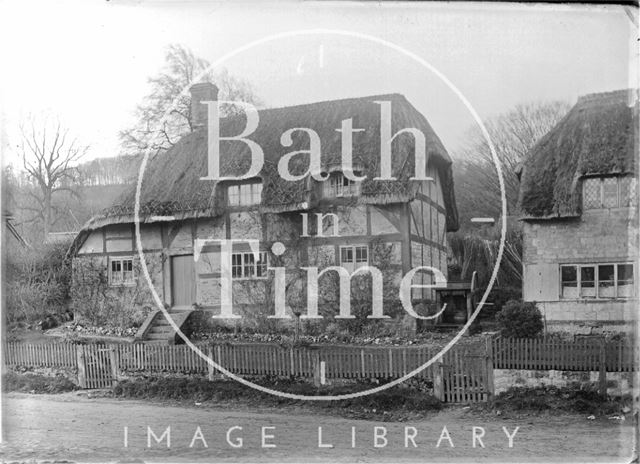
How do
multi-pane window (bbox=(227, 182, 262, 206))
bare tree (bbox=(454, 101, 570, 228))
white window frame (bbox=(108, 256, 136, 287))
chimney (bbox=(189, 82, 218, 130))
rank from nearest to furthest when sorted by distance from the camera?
bare tree (bbox=(454, 101, 570, 228)) → chimney (bbox=(189, 82, 218, 130)) → multi-pane window (bbox=(227, 182, 262, 206)) → white window frame (bbox=(108, 256, 136, 287))

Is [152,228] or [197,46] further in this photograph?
[152,228]

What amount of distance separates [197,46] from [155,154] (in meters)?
0.80

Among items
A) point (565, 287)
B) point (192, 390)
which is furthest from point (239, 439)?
point (565, 287)

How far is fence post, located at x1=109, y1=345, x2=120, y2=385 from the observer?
4.80 meters

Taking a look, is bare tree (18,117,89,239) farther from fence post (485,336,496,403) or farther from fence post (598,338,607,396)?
fence post (598,338,607,396)

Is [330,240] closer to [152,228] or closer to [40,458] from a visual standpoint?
[152,228]

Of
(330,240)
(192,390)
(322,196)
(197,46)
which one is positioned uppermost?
(197,46)

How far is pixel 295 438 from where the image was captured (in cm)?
441

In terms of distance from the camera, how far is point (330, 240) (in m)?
4.59

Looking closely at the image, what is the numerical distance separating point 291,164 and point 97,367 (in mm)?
2024

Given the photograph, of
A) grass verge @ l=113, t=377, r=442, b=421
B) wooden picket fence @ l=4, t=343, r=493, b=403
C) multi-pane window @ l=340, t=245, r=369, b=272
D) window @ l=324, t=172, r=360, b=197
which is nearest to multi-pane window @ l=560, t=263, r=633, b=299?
wooden picket fence @ l=4, t=343, r=493, b=403

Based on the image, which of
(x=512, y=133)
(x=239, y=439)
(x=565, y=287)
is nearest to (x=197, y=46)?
(x=512, y=133)

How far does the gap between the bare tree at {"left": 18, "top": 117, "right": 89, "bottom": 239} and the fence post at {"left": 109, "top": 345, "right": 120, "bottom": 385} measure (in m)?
0.95

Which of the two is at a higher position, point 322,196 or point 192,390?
point 322,196
